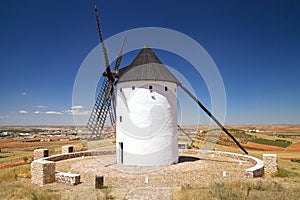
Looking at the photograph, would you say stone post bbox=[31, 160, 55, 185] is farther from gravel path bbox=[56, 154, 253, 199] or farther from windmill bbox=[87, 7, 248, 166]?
windmill bbox=[87, 7, 248, 166]

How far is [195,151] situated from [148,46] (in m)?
9.23

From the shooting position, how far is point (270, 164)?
11.7m

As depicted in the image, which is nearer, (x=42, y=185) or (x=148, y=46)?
(x=42, y=185)

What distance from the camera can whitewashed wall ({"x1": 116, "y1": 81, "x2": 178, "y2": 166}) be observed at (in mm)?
12820

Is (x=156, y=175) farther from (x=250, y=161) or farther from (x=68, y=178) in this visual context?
(x=250, y=161)

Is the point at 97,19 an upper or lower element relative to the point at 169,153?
upper

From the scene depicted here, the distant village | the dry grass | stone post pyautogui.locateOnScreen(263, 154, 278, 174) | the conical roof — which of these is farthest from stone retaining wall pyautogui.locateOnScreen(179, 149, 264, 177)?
the distant village

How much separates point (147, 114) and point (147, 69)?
2577 mm

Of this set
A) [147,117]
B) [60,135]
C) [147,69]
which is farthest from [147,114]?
[60,135]

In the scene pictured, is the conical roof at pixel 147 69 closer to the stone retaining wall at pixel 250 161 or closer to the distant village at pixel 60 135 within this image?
the distant village at pixel 60 135

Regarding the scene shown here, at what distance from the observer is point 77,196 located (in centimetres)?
734

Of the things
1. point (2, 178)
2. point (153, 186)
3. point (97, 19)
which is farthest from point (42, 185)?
point (97, 19)

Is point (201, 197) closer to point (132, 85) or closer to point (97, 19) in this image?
point (132, 85)

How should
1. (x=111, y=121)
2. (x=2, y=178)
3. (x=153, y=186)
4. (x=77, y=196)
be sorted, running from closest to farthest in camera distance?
(x=77, y=196)
(x=153, y=186)
(x=2, y=178)
(x=111, y=121)
